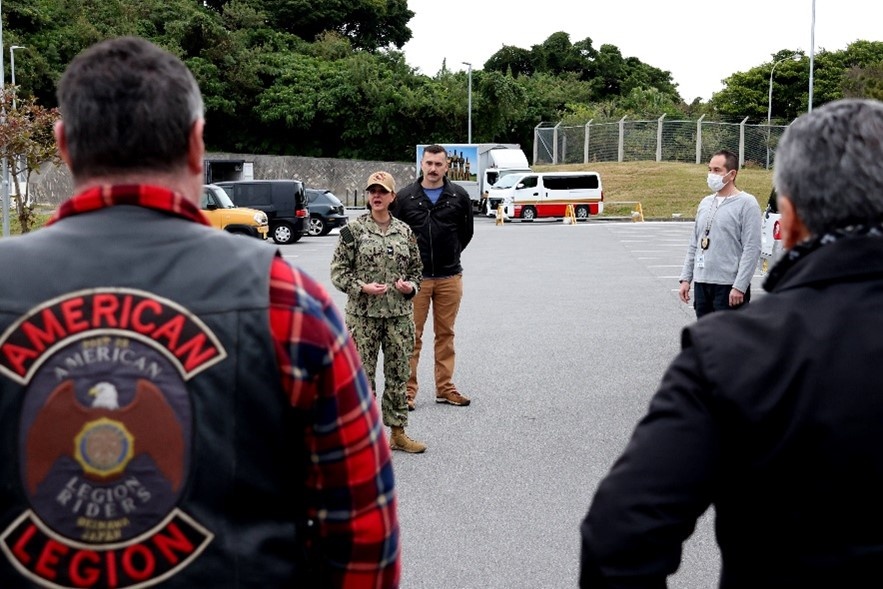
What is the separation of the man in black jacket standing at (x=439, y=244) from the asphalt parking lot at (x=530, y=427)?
13.0 inches

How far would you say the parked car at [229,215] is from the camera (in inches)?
955

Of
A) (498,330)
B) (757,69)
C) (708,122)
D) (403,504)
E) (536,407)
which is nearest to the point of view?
(403,504)

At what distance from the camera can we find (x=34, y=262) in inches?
76.7

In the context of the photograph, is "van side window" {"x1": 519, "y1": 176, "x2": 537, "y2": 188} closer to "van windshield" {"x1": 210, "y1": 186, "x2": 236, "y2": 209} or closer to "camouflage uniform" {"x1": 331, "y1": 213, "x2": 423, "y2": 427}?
"van windshield" {"x1": 210, "y1": 186, "x2": 236, "y2": 209}

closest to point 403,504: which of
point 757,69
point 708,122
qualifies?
point 708,122

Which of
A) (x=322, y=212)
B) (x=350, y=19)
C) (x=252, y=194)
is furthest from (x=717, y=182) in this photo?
(x=350, y=19)

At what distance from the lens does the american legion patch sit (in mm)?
1881

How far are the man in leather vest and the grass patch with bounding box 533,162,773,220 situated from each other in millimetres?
39595

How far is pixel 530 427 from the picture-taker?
7871 millimetres

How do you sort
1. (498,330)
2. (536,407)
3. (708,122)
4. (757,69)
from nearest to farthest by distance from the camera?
(536,407), (498,330), (708,122), (757,69)

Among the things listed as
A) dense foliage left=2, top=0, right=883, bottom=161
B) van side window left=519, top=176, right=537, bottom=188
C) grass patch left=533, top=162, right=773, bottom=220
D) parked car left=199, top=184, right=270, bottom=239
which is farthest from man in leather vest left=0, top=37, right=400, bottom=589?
dense foliage left=2, top=0, right=883, bottom=161

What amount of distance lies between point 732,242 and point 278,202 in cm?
2173

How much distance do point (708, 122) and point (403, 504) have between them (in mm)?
48130

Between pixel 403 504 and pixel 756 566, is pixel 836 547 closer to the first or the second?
pixel 756 566
